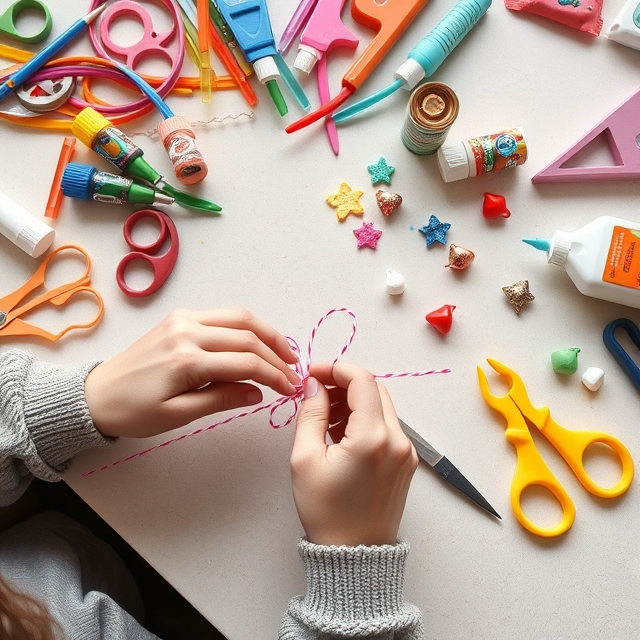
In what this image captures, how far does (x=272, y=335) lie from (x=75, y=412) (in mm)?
242

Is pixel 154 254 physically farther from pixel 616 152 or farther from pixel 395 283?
pixel 616 152

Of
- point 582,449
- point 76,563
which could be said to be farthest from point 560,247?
point 76,563

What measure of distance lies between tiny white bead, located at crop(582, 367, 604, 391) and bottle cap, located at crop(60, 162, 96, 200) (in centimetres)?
69

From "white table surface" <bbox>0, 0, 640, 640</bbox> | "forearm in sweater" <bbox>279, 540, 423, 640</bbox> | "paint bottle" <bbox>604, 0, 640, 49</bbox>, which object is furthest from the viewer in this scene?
"paint bottle" <bbox>604, 0, 640, 49</bbox>

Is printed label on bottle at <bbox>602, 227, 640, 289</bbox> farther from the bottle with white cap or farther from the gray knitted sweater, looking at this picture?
the bottle with white cap

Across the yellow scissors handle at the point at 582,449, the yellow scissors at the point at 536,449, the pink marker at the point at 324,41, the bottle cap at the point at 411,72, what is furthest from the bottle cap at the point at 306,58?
the yellow scissors handle at the point at 582,449

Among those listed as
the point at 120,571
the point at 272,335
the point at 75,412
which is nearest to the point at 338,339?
the point at 272,335

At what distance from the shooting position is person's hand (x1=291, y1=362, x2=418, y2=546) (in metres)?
0.67

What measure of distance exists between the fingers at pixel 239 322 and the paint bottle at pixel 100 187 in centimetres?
19

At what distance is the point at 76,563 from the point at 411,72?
792mm

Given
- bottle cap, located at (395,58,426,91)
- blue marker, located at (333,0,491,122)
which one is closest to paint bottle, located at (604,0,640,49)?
blue marker, located at (333,0,491,122)

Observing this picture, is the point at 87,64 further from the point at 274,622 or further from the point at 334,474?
the point at 274,622

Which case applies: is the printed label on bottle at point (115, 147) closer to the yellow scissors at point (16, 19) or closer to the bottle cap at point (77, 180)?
the bottle cap at point (77, 180)

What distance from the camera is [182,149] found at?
A: 81 cm
